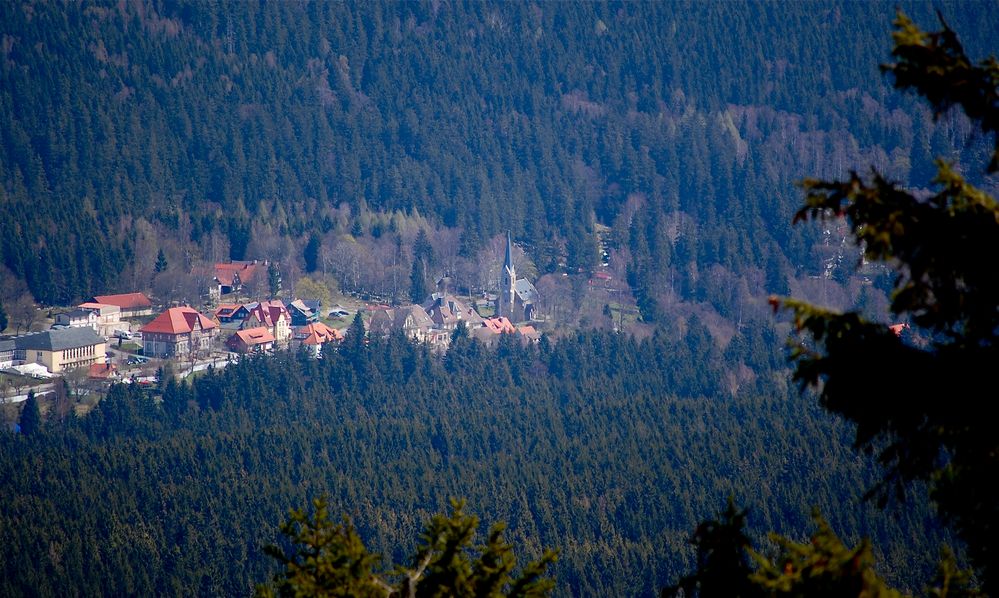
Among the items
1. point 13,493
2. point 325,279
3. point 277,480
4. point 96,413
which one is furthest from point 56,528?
point 325,279

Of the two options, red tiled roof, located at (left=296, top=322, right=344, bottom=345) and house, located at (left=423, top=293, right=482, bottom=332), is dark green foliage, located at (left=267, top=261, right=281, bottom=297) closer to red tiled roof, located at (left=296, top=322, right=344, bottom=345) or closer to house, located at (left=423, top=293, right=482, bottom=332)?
red tiled roof, located at (left=296, top=322, right=344, bottom=345)

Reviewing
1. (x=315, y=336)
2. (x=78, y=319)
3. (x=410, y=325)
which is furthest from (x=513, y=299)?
(x=78, y=319)

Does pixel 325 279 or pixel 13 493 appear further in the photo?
pixel 325 279

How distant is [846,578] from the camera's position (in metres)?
6.88

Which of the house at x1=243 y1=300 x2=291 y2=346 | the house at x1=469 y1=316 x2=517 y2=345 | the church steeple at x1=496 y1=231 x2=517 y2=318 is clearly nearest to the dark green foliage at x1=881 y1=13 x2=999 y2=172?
the house at x1=243 y1=300 x2=291 y2=346

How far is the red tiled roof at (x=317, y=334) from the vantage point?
10319cm

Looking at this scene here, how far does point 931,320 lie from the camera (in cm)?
709

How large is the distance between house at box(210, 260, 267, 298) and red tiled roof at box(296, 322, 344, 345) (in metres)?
14.1

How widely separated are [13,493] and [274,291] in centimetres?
5378

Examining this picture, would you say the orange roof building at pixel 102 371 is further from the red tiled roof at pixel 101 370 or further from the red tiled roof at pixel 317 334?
the red tiled roof at pixel 317 334

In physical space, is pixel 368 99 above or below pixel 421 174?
above

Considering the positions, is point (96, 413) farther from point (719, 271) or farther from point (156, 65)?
point (156, 65)

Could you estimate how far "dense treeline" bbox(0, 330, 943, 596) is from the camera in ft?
194

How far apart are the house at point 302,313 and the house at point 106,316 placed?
13271 millimetres
